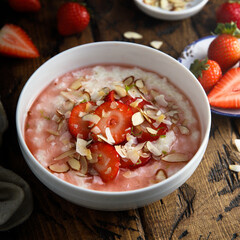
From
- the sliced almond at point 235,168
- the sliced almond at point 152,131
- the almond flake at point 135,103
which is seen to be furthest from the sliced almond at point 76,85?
the sliced almond at point 235,168

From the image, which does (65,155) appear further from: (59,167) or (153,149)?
(153,149)

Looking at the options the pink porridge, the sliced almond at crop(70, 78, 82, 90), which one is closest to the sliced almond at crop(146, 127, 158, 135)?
the pink porridge

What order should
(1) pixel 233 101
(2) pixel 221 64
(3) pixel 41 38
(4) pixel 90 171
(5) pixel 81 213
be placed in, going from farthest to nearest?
(3) pixel 41 38
(2) pixel 221 64
(1) pixel 233 101
(5) pixel 81 213
(4) pixel 90 171

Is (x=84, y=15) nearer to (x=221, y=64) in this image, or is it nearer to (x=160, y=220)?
(x=221, y=64)

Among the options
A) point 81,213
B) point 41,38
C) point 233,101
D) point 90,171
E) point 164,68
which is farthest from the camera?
point 41,38

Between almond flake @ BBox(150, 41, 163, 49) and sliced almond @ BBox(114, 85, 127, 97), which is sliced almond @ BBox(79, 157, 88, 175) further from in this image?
almond flake @ BBox(150, 41, 163, 49)

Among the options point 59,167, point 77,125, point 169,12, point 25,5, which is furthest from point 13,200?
point 169,12

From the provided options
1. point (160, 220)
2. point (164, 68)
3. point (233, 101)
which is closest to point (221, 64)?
point (233, 101)
